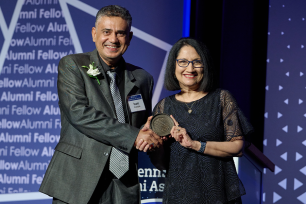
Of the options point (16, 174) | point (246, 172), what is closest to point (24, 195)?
point (16, 174)

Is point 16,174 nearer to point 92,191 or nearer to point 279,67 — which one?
point 92,191

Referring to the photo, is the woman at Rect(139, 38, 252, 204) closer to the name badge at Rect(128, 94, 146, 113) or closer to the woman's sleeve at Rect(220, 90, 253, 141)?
the woman's sleeve at Rect(220, 90, 253, 141)

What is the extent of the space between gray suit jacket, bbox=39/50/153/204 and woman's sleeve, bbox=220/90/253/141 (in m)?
0.57

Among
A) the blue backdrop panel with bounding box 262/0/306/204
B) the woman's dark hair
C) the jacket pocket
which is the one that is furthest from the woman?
the blue backdrop panel with bounding box 262/0/306/204

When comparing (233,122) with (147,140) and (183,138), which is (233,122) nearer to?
(183,138)

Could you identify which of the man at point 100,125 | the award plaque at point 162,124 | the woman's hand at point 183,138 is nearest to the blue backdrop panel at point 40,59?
the man at point 100,125

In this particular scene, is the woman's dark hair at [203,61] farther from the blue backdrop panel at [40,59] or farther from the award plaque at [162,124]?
the blue backdrop panel at [40,59]

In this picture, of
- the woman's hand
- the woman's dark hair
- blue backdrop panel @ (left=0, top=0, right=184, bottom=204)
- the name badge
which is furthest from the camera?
blue backdrop panel @ (left=0, top=0, right=184, bottom=204)

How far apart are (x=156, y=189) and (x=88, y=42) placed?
1.71m

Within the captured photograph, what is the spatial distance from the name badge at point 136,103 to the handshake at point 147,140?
21cm

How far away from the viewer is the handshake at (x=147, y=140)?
1.98 m

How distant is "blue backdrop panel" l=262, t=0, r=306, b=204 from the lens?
446 centimetres

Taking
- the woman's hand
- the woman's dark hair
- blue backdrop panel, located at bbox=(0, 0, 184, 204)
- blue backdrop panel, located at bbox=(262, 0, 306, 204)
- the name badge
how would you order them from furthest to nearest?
1. blue backdrop panel, located at bbox=(262, 0, 306, 204)
2. blue backdrop panel, located at bbox=(0, 0, 184, 204)
3. the name badge
4. the woman's dark hair
5. the woman's hand

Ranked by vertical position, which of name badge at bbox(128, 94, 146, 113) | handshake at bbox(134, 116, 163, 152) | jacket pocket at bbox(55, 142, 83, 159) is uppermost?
name badge at bbox(128, 94, 146, 113)
